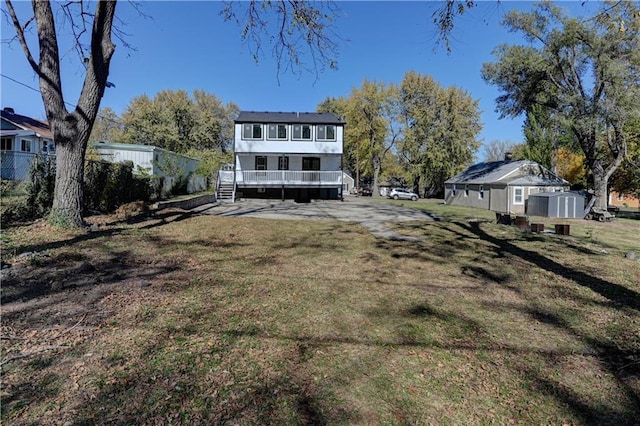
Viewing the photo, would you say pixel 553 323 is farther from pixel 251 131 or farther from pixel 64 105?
pixel 251 131

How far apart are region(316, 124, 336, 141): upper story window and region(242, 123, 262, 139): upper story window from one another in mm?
4138

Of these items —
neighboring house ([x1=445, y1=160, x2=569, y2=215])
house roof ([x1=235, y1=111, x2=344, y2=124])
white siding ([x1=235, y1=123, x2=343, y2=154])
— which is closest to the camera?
white siding ([x1=235, y1=123, x2=343, y2=154])

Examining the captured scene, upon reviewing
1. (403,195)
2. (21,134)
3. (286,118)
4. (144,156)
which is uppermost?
(286,118)

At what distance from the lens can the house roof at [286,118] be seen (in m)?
24.5

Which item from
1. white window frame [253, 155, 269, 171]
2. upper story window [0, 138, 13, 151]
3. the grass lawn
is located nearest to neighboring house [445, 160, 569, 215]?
white window frame [253, 155, 269, 171]

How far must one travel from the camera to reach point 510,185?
25.3m

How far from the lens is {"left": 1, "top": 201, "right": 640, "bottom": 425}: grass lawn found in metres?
2.46

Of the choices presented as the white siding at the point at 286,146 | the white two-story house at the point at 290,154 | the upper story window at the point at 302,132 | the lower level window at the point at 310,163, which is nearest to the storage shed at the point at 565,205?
the white two-story house at the point at 290,154

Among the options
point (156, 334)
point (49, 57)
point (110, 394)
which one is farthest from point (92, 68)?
point (110, 394)

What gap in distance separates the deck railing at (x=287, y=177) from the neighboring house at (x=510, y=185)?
1237 centimetres

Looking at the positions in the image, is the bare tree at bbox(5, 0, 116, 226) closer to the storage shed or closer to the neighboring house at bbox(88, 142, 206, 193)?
the neighboring house at bbox(88, 142, 206, 193)

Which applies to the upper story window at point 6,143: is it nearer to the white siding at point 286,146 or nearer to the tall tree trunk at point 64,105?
the white siding at point 286,146

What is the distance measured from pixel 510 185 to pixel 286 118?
17.2 metres

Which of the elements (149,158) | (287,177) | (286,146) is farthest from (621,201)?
(149,158)
